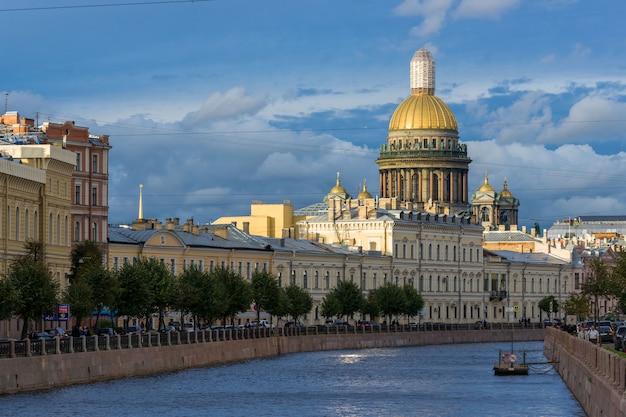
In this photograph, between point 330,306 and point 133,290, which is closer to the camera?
point 133,290

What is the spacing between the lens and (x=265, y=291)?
93500mm

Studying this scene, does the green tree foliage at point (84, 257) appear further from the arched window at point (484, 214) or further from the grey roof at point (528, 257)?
the arched window at point (484, 214)

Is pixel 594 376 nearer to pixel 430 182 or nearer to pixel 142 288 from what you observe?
pixel 142 288

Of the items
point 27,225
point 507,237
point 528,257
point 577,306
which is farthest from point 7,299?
point 507,237

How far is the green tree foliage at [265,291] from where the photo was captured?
306ft

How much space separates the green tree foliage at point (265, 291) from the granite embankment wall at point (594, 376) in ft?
96.0

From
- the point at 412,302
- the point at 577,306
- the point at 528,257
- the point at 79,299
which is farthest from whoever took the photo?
the point at 528,257

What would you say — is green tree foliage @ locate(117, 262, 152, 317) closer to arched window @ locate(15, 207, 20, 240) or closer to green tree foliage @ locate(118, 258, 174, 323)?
green tree foliage @ locate(118, 258, 174, 323)

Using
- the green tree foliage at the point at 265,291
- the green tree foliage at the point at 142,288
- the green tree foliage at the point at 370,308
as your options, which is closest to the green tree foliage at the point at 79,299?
the green tree foliage at the point at 142,288

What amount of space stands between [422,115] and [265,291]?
8316 cm

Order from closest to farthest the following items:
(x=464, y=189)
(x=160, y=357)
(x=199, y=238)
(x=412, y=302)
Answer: (x=160, y=357) → (x=199, y=238) → (x=412, y=302) → (x=464, y=189)

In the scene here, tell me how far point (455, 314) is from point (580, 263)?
2568 cm

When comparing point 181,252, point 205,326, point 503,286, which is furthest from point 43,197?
point 503,286

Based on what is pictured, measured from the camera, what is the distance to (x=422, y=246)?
129500mm
